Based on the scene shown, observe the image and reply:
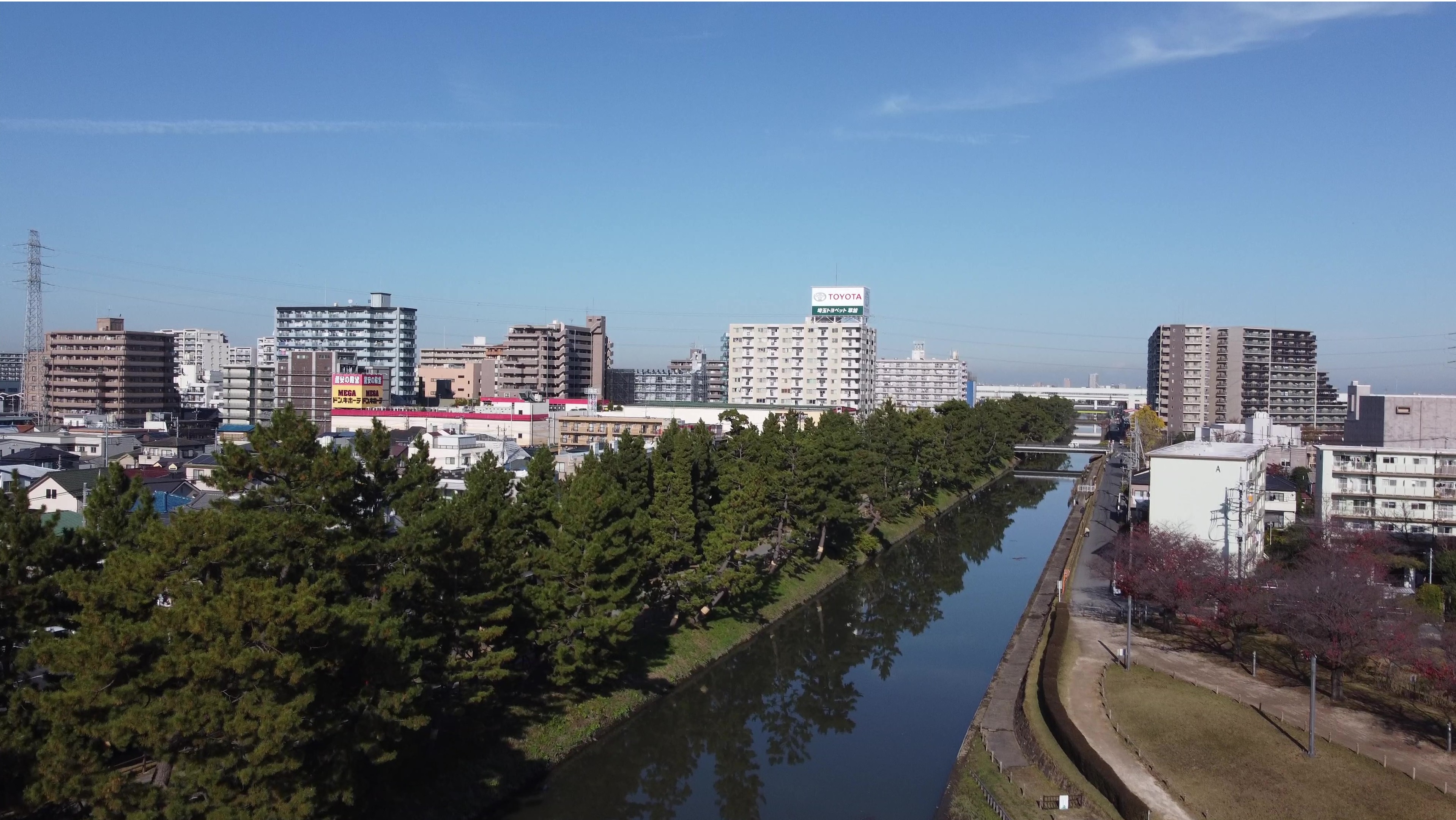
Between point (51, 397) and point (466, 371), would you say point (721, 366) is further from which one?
point (51, 397)

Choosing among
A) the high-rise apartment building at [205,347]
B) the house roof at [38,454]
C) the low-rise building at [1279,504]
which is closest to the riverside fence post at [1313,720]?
the low-rise building at [1279,504]

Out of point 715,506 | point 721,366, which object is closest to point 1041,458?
point 721,366

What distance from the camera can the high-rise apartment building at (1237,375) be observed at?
64.4 metres

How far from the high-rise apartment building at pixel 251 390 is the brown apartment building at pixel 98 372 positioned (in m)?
3.75

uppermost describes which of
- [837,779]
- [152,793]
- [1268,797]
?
[152,793]

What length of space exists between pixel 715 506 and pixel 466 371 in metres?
47.7

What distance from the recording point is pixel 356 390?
46219mm

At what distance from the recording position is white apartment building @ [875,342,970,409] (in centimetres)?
8875

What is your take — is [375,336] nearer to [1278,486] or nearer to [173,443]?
[173,443]

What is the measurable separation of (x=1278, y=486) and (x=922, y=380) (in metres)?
64.4

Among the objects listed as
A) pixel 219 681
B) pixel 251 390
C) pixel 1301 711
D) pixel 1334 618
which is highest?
pixel 251 390

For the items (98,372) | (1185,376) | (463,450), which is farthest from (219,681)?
(1185,376)

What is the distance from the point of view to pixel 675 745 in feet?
46.0

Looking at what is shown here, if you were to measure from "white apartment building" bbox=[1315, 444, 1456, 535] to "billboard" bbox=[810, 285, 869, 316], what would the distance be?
33288 mm
